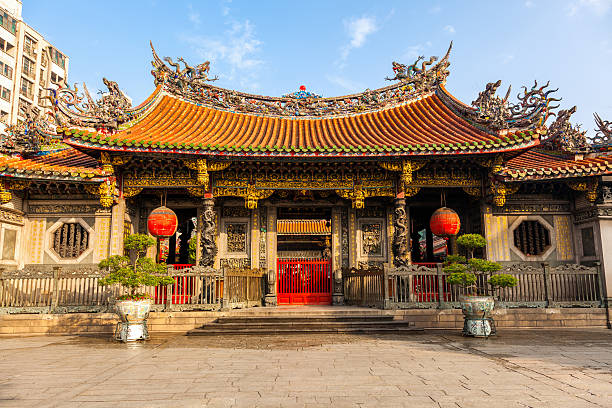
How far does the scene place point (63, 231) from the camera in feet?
37.7

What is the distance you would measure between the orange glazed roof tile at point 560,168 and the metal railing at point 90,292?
7592mm

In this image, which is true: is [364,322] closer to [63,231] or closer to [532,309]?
[532,309]

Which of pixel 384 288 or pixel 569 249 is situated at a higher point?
pixel 569 249

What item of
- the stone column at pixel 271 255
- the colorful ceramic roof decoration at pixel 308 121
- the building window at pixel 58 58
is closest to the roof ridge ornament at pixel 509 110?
the colorful ceramic roof decoration at pixel 308 121

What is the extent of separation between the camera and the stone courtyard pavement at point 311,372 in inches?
168

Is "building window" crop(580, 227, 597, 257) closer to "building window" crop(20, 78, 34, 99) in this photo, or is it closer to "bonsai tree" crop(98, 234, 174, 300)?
"bonsai tree" crop(98, 234, 174, 300)

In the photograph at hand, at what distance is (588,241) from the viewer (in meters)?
11.1

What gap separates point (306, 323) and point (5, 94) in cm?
3988

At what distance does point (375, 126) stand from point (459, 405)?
10511 millimetres

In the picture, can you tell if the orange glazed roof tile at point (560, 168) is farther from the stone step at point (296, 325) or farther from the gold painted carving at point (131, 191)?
the gold painted carving at point (131, 191)

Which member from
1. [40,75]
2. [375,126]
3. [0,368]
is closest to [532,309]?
[375,126]

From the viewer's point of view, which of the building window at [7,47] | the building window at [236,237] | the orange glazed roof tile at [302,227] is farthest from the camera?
the building window at [7,47]

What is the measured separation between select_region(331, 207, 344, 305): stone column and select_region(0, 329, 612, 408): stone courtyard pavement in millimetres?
4041

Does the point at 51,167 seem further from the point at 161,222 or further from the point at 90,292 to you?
the point at 90,292
